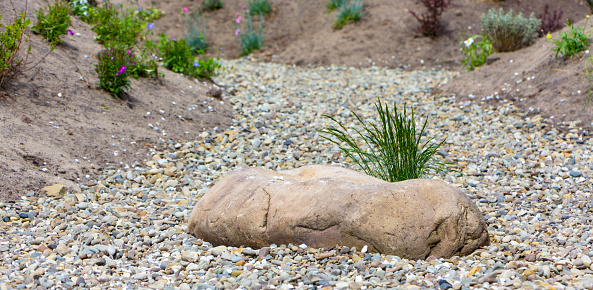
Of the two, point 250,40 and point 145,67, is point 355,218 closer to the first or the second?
point 145,67

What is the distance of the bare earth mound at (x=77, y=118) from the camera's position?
473 centimetres

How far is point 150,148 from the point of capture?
5629 mm

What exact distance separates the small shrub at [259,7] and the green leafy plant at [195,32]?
113cm

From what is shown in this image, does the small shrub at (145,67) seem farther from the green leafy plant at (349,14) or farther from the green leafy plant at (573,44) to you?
the green leafy plant at (573,44)

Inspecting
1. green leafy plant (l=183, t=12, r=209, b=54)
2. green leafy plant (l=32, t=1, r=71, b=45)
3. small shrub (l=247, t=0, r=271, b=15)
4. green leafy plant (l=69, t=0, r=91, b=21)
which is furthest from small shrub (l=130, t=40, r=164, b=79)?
small shrub (l=247, t=0, r=271, b=15)

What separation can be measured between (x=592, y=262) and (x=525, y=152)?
2.55 m

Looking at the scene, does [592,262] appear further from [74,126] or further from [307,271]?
[74,126]

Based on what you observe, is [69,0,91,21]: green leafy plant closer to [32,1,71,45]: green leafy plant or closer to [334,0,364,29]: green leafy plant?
[32,1,71,45]: green leafy plant

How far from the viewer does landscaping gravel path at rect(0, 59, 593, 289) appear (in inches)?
117

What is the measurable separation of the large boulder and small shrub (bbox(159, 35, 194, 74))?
14.3 ft

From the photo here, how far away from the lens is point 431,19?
9906 millimetres

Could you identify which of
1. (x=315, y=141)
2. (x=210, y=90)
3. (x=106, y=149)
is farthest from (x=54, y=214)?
(x=210, y=90)

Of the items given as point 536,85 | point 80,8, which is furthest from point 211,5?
point 536,85

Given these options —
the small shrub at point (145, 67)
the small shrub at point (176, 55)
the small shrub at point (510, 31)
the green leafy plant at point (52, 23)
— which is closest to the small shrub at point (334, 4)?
the small shrub at point (510, 31)
